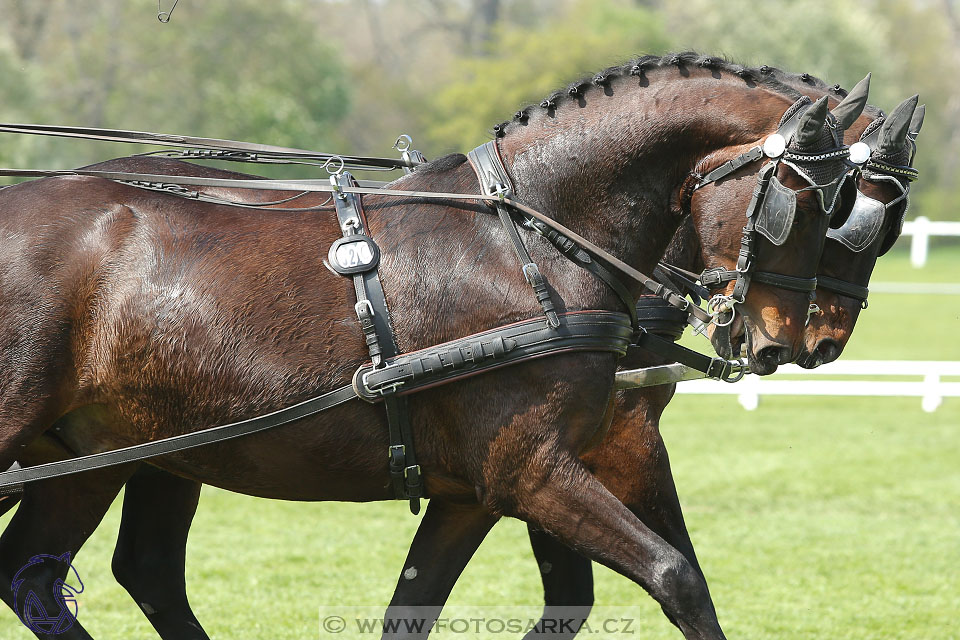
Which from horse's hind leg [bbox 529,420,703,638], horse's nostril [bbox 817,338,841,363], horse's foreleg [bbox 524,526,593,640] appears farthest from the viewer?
horse's foreleg [bbox 524,526,593,640]

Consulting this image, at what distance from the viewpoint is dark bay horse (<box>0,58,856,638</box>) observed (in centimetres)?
298

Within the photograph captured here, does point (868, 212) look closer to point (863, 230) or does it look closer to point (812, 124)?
point (863, 230)

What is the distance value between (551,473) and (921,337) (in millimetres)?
15532

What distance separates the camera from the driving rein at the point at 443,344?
2955 mm

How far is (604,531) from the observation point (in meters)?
2.95

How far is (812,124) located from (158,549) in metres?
2.51

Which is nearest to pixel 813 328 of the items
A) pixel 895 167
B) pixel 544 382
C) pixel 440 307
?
pixel 895 167

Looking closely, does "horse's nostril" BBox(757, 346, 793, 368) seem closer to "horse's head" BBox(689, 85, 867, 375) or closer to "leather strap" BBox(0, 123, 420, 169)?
"horse's head" BBox(689, 85, 867, 375)

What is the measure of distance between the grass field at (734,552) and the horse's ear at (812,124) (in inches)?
83.2

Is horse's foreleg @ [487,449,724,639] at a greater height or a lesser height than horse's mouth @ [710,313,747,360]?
lesser

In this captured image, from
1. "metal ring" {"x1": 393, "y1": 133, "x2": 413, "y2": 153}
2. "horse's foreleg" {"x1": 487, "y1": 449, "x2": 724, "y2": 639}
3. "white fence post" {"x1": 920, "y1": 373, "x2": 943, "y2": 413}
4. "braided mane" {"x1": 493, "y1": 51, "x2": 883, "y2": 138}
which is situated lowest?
"horse's foreleg" {"x1": 487, "y1": 449, "x2": 724, "y2": 639}

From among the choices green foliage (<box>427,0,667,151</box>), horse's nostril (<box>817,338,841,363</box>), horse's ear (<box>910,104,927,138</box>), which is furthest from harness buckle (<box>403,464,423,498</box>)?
green foliage (<box>427,0,667,151</box>)

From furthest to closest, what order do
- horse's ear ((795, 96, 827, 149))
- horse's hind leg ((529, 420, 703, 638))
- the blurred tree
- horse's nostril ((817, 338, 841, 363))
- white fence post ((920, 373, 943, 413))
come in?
1. the blurred tree
2. white fence post ((920, 373, 943, 413))
3. horse's hind leg ((529, 420, 703, 638))
4. horse's nostril ((817, 338, 841, 363))
5. horse's ear ((795, 96, 827, 149))

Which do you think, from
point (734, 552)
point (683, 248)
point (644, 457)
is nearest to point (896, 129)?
point (683, 248)
